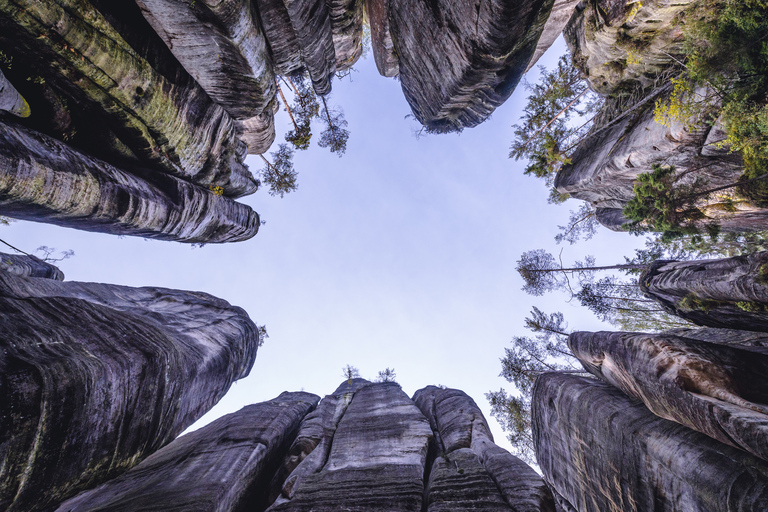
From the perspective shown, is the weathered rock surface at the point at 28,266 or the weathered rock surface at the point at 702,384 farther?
the weathered rock surface at the point at 28,266

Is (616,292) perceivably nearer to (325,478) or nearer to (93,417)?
(325,478)

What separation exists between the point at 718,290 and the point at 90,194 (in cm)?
2164

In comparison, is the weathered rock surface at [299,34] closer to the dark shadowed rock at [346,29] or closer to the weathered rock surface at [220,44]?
the dark shadowed rock at [346,29]

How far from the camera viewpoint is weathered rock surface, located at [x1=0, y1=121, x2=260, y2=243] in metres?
7.03

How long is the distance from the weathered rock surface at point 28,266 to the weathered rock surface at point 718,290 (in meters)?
27.4

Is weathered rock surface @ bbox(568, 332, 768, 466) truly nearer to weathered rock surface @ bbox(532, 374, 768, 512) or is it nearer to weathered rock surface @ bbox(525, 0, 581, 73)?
weathered rock surface @ bbox(532, 374, 768, 512)

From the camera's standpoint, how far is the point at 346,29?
47.1ft

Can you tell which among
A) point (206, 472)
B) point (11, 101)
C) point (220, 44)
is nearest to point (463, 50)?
point (220, 44)

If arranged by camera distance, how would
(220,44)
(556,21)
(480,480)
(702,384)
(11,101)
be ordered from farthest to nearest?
1. (556,21)
2. (220,44)
3. (480,480)
4. (11,101)
5. (702,384)

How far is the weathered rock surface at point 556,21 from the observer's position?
10.7 meters

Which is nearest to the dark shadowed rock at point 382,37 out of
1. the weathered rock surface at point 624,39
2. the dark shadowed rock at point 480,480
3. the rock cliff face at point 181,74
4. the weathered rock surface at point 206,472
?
the rock cliff face at point 181,74

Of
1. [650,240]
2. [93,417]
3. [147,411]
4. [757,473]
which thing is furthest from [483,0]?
[650,240]

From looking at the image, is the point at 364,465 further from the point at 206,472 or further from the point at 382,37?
the point at 382,37

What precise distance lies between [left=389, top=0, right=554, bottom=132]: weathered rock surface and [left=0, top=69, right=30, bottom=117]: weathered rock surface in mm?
12148
